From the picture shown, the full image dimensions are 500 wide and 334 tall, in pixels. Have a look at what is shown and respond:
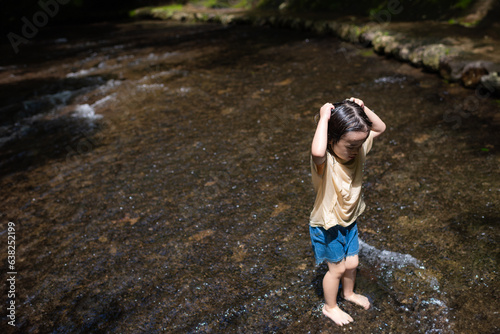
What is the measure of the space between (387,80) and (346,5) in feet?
19.1

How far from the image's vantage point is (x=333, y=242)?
2.23 meters

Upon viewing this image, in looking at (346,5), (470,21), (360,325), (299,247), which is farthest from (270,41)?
(360,325)

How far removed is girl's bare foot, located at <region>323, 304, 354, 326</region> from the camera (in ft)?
7.63

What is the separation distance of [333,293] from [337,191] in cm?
66

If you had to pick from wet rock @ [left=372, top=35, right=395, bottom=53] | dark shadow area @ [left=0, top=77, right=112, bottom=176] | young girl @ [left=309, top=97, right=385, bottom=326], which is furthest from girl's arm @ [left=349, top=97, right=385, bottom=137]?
wet rock @ [left=372, top=35, right=395, bottom=53]

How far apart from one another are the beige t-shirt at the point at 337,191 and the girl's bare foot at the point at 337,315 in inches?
23.5

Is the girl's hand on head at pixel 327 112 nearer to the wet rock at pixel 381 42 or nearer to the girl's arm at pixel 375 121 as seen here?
the girl's arm at pixel 375 121

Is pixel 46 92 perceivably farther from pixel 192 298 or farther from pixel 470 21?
pixel 470 21

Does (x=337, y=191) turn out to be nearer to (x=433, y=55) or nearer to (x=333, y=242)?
(x=333, y=242)

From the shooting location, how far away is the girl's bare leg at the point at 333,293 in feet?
7.45

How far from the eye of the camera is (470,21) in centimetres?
748

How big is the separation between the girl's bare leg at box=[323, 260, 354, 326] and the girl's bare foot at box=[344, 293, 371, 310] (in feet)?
0.43

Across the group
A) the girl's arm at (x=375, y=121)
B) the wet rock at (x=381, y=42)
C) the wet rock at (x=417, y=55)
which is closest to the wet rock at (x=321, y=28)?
the wet rock at (x=381, y=42)

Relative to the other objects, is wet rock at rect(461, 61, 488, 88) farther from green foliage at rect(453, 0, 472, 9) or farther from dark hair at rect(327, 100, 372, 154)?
dark hair at rect(327, 100, 372, 154)
